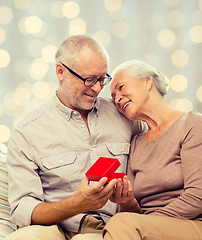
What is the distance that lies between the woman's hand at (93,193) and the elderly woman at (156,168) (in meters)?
0.07

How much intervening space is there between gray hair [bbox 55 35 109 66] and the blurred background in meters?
0.62

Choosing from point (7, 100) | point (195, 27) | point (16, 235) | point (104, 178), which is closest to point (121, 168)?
point (104, 178)

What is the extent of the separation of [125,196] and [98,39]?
126 centimetres

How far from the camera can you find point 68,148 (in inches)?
65.5

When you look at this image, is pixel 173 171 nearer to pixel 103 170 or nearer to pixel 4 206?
pixel 103 170

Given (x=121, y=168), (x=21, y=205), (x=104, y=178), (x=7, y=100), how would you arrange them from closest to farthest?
(x=104, y=178) → (x=21, y=205) → (x=121, y=168) → (x=7, y=100)

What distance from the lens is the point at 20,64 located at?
2361 mm

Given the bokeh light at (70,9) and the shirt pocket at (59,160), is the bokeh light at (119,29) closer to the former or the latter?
the bokeh light at (70,9)

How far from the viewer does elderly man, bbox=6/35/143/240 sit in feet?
4.92

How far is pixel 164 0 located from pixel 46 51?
0.85m

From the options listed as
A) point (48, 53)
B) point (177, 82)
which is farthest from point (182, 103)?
point (48, 53)

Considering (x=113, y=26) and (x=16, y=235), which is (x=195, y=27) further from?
(x=16, y=235)

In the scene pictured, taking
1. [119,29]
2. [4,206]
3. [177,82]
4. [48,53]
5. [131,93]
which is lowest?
[4,206]

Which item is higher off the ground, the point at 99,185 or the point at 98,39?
the point at 98,39
